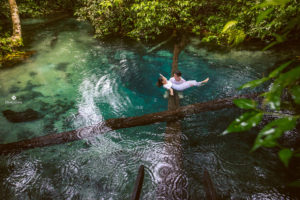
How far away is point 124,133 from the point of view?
477 cm

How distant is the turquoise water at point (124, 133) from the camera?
137 inches

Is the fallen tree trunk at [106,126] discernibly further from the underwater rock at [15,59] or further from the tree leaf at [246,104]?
the underwater rock at [15,59]

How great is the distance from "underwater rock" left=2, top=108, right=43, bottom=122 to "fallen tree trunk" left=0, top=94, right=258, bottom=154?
163 cm

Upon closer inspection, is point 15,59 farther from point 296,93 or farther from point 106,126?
point 296,93

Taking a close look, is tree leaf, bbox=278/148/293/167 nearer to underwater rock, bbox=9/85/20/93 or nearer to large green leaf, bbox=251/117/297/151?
large green leaf, bbox=251/117/297/151

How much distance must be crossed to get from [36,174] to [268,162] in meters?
5.27

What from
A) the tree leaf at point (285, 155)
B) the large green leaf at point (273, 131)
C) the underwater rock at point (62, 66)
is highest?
the large green leaf at point (273, 131)

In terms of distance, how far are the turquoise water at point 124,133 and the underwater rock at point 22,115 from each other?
19 centimetres

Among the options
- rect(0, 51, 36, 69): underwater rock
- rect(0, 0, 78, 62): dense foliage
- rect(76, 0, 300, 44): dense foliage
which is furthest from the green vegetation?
rect(0, 0, 78, 62): dense foliage

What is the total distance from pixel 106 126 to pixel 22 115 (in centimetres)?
350

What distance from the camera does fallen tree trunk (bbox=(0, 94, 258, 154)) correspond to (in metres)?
3.86

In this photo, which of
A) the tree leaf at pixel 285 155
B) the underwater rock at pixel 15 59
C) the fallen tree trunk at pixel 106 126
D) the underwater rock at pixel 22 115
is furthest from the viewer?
the underwater rock at pixel 15 59

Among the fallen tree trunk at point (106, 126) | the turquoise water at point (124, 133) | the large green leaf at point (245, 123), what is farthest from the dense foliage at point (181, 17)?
the large green leaf at point (245, 123)

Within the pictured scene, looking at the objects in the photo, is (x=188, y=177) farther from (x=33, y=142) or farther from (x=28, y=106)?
(x=28, y=106)
